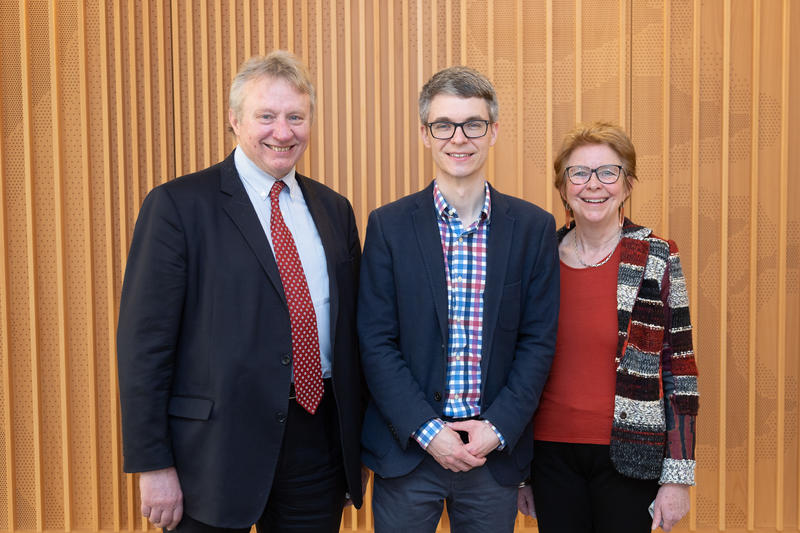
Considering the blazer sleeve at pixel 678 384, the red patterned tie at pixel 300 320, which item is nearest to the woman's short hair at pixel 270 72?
the red patterned tie at pixel 300 320

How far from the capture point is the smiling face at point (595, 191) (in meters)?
1.88

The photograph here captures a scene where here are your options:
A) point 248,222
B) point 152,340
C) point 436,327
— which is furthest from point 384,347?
point 152,340

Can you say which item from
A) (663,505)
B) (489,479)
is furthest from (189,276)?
(663,505)

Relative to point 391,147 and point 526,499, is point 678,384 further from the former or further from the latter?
point 391,147

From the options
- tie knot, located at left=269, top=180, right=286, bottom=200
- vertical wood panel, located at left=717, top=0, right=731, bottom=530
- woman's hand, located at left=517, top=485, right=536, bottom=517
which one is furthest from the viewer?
vertical wood panel, located at left=717, top=0, right=731, bottom=530

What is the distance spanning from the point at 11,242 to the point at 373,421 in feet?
7.56

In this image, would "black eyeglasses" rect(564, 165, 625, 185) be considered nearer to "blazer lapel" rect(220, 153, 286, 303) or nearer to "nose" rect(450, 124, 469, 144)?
"nose" rect(450, 124, 469, 144)

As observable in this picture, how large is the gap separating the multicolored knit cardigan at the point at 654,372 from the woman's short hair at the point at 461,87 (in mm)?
605

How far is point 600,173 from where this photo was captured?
1888 mm

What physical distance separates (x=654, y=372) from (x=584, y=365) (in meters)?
0.19

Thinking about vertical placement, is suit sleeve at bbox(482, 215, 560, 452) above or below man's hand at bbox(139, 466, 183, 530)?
above

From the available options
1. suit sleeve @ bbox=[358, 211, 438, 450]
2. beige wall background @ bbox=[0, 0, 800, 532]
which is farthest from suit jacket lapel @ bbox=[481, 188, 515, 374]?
beige wall background @ bbox=[0, 0, 800, 532]

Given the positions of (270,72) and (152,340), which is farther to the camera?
(270,72)

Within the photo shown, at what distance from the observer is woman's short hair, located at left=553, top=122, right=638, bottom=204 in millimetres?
1897
